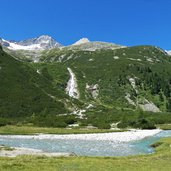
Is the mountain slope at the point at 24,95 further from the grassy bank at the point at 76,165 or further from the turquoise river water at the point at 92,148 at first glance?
the grassy bank at the point at 76,165

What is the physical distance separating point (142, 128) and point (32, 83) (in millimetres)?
78967

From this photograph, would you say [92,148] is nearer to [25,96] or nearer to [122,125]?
[122,125]

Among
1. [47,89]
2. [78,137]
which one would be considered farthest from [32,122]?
[47,89]

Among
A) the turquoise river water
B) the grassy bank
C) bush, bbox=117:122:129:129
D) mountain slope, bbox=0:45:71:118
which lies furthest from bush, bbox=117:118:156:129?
the grassy bank

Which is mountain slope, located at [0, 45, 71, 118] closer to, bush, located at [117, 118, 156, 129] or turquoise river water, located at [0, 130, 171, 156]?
bush, located at [117, 118, 156, 129]

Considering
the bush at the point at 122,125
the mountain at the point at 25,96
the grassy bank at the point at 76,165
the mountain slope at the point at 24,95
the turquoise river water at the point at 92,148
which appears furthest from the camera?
the mountain slope at the point at 24,95

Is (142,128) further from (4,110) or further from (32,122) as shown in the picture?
(4,110)

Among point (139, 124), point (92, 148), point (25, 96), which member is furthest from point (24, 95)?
point (92, 148)

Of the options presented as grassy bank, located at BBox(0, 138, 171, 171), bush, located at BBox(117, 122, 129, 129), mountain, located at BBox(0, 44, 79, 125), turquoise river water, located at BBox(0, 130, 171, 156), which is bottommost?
grassy bank, located at BBox(0, 138, 171, 171)

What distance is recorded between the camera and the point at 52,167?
32469 millimetres

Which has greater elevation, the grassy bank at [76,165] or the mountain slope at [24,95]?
the mountain slope at [24,95]

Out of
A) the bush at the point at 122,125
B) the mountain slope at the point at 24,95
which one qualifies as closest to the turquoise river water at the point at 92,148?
the bush at the point at 122,125

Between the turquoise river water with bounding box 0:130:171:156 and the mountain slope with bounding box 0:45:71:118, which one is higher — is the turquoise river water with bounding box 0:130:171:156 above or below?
below

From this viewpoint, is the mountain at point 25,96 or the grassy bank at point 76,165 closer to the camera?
the grassy bank at point 76,165
